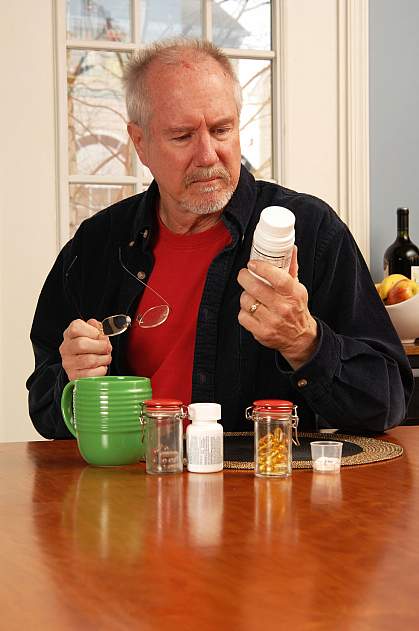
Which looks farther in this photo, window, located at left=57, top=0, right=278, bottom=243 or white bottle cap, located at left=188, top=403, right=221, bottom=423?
window, located at left=57, top=0, right=278, bottom=243

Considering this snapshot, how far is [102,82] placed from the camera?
3010mm

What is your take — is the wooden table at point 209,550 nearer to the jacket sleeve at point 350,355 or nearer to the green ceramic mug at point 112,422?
the green ceramic mug at point 112,422

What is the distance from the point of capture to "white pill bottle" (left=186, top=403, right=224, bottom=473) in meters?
1.26

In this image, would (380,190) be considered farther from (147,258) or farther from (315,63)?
(147,258)

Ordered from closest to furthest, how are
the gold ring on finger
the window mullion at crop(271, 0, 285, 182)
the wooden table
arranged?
1. the wooden table
2. the gold ring on finger
3. the window mullion at crop(271, 0, 285, 182)

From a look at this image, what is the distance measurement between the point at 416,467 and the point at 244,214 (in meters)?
0.66

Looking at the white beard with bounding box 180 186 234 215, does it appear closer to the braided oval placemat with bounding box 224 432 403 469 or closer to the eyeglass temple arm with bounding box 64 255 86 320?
the eyeglass temple arm with bounding box 64 255 86 320

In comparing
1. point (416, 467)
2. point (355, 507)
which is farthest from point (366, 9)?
point (355, 507)

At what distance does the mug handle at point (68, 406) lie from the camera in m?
1.41

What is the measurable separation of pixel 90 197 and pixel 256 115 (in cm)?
58

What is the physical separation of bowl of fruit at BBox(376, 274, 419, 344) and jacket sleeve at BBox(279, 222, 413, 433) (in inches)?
37.6

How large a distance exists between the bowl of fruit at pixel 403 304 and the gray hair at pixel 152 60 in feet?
3.38

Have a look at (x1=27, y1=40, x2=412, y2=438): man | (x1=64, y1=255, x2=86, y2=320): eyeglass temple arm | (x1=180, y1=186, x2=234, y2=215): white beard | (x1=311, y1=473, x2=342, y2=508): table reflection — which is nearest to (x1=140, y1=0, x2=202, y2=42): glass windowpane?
(x1=27, y1=40, x2=412, y2=438): man

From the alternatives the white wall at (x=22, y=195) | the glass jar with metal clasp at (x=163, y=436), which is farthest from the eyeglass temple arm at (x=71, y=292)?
the white wall at (x=22, y=195)
